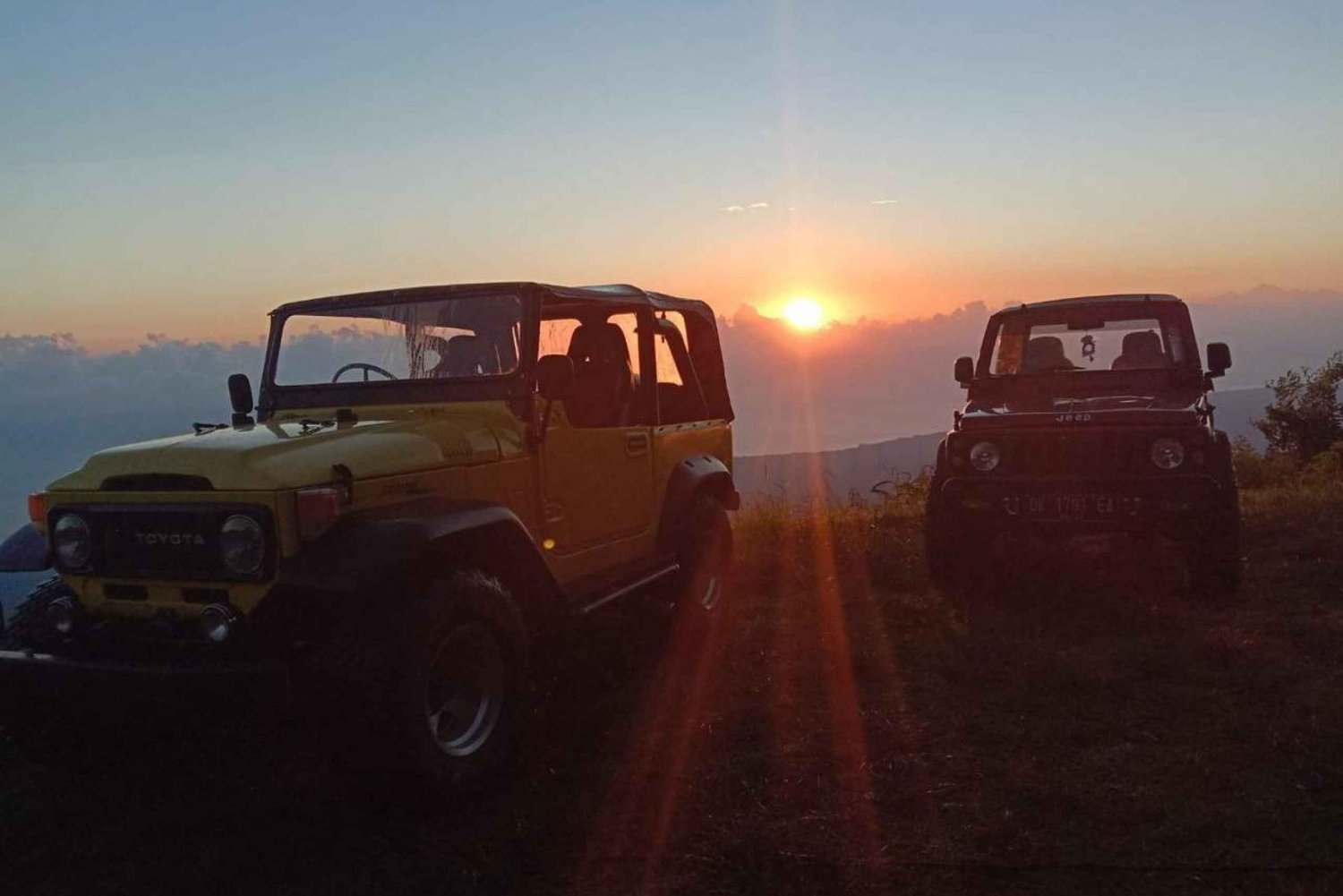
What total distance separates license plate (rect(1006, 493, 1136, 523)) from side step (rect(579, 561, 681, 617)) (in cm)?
233

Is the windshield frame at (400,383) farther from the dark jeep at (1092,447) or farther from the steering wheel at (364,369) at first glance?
the dark jeep at (1092,447)

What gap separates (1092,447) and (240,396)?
506cm

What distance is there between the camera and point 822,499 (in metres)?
11.6

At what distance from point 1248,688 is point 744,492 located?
21.7ft

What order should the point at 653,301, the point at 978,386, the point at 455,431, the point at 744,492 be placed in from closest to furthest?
the point at 455,431 → the point at 653,301 → the point at 978,386 → the point at 744,492

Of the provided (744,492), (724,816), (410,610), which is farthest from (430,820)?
(744,492)

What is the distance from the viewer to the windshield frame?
192 inches

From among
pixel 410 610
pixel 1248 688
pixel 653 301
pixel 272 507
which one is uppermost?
pixel 653 301

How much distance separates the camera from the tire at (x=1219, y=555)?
635 cm

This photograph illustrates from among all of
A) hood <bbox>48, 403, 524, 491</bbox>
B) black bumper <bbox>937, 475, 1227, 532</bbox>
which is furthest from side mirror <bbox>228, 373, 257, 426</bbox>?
black bumper <bbox>937, 475, 1227, 532</bbox>

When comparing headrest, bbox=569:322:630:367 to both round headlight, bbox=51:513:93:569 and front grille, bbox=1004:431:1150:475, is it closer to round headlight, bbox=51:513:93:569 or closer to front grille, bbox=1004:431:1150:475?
round headlight, bbox=51:513:93:569

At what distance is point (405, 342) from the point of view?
5199mm

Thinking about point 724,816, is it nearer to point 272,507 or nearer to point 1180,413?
point 272,507

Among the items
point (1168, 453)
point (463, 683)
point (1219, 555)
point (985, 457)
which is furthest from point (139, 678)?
point (1219, 555)
